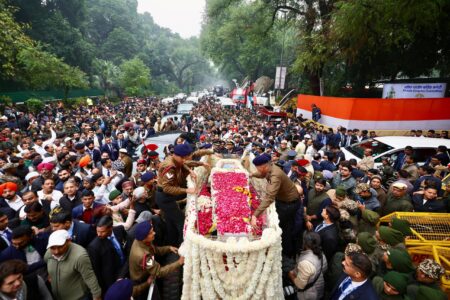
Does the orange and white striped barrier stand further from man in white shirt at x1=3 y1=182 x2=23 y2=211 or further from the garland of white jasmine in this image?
man in white shirt at x1=3 y1=182 x2=23 y2=211

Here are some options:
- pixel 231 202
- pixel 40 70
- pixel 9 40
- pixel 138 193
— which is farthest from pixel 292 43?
pixel 138 193

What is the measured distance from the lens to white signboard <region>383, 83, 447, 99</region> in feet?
49.5

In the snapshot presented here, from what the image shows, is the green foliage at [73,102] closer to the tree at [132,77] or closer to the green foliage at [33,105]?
the green foliage at [33,105]

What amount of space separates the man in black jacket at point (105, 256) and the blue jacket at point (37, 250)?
1.83ft

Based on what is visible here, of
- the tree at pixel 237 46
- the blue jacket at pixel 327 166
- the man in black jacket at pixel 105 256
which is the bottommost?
the man in black jacket at pixel 105 256

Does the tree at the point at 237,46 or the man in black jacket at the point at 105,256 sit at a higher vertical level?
the tree at the point at 237,46

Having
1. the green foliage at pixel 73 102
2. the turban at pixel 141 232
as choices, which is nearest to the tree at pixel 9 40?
the green foliage at pixel 73 102

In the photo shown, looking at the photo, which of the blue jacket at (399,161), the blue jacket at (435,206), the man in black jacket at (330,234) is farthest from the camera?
the blue jacket at (399,161)

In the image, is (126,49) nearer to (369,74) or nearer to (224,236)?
(369,74)

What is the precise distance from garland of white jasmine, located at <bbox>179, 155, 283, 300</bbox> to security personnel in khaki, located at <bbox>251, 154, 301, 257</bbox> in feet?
3.37

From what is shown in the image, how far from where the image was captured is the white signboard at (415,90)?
15.1 metres

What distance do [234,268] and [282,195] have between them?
1732 mm

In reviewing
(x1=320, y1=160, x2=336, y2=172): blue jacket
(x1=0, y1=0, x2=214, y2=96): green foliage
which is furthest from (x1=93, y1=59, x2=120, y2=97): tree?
(x1=320, y1=160, x2=336, y2=172): blue jacket

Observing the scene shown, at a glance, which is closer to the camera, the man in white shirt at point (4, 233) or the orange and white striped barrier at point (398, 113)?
the man in white shirt at point (4, 233)
